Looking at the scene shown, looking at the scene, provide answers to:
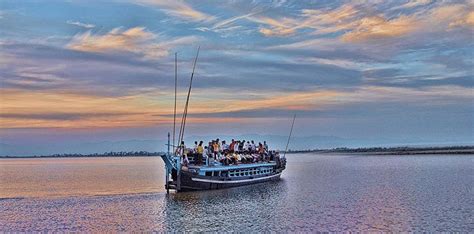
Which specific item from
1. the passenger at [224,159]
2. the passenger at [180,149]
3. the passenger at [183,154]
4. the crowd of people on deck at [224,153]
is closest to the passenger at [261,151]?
the crowd of people on deck at [224,153]

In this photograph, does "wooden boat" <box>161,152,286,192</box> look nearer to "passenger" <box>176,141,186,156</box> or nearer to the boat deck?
the boat deck

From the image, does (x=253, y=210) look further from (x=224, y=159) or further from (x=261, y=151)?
(x=261, y=151)

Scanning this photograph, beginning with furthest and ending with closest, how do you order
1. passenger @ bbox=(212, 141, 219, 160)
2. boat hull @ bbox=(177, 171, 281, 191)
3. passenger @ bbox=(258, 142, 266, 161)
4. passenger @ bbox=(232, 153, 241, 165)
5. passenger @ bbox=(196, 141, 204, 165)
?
passenger @ bbox=(258, 142, 266, 161) → passenger @ bbox=(232, 153, 241, 165) → passenger @ bbox=(212, 141, 219, 160) → passenger @ bbox=(196, 141, 204, 165) → boat hull @ bbox=(177, 171, 281, 191)

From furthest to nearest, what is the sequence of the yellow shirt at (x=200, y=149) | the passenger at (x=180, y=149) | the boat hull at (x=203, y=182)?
the yellow shirt at (x=200, y=149) < the passenger at (x=180, y=149) < the boat hull at (x=203, y=182)

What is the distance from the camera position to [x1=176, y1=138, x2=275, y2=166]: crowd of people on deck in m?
45.3

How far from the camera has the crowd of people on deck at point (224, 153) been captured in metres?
45.3

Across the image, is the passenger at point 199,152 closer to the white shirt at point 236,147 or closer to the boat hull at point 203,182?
the boat hull at point 203,182

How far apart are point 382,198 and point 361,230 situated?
15.2 m

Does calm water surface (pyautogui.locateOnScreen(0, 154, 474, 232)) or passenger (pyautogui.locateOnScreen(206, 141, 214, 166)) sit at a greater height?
passenger (pyautogui.locateOnScreen(206, 141, 214, 166))

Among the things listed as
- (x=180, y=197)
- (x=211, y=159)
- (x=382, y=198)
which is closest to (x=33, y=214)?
(x=180, y=197)

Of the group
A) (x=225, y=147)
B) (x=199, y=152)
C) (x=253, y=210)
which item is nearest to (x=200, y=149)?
(x=199, y=152)

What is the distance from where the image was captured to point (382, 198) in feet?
134

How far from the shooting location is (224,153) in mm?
49594

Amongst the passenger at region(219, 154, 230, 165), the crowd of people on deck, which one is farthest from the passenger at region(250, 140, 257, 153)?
the passenger at region(219, 154, 230, 165)
